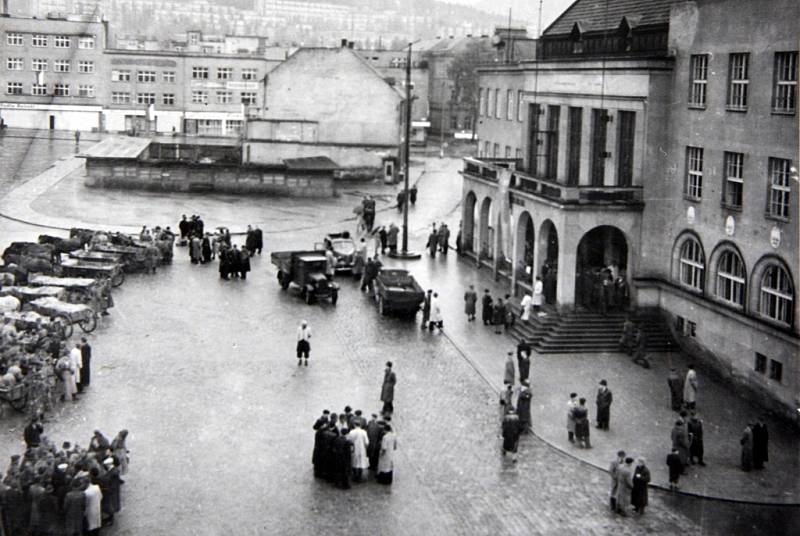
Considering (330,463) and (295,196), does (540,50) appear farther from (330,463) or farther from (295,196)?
(330,463)

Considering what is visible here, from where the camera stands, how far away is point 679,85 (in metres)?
35.9

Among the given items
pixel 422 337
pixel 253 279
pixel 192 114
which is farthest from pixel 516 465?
pixel 192 114

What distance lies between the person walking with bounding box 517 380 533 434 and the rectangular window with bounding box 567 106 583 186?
17.1m

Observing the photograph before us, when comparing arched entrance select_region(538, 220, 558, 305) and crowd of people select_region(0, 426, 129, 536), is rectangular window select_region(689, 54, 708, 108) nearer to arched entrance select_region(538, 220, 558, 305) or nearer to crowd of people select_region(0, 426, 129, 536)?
arched entrance select_region(538, 220, 558, 305)

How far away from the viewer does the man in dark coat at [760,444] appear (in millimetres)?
25367

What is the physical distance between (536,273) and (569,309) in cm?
268

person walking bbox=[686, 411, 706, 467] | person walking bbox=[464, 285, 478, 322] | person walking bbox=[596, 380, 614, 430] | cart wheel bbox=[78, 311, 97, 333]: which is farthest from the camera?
person walking bbox=[464, 285, 478, 322]

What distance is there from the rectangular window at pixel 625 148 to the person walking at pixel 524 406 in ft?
44.1

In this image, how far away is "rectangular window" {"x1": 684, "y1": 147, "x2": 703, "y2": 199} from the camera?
115 ft

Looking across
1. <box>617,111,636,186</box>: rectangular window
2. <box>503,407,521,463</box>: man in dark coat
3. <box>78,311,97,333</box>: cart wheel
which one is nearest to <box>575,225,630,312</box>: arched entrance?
<box>617,111,636,186</box>: rectangular window

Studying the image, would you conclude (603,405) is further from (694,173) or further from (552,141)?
(552,141)

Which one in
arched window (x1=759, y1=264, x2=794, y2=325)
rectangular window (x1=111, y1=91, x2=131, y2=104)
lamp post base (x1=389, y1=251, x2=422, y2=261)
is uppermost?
rectangular window (x1=111, y1=91, x2=131, y2=104)

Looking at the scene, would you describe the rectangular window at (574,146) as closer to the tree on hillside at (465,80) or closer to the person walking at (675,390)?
the person walking at (675,390)

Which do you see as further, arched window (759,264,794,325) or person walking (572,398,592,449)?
arched window (759,264,794,325)
